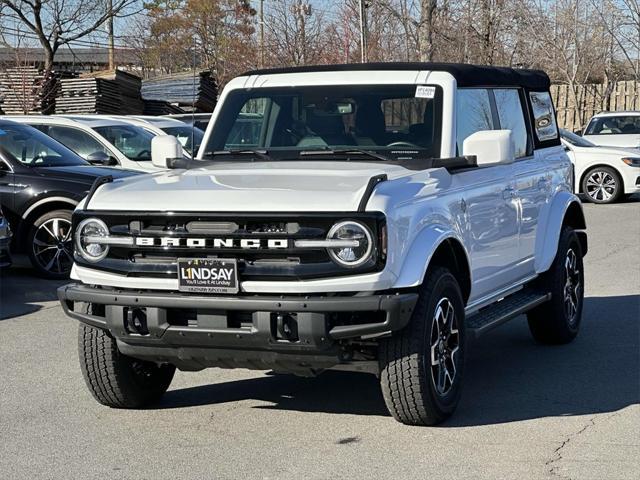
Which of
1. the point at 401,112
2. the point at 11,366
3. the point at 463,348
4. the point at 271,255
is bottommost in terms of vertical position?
the point at 11,366

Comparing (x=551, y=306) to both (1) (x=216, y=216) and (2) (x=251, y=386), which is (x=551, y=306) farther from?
(1) (x=216, y=216)

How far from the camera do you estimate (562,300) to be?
8133 mm

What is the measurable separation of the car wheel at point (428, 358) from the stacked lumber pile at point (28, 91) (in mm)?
21879

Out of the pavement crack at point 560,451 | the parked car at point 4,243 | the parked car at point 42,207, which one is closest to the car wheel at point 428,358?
the pavement crack at point 560,451

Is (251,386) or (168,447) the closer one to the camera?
(168,447)

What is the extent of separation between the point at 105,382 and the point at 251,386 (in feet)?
3.70

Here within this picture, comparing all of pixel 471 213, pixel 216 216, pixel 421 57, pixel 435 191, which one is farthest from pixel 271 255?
pixel 421 57

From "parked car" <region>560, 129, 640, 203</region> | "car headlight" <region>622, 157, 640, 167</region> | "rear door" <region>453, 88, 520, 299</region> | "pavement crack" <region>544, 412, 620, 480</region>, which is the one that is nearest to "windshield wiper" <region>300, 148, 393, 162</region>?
"rear door" <region>453, 88, 520, 299</region>

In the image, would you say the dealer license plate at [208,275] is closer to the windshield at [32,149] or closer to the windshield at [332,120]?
the windshield at [332,120]

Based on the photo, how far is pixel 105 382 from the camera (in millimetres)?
6250

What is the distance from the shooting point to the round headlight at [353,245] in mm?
5410

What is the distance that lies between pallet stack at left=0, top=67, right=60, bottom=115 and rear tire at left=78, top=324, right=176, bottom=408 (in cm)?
2107

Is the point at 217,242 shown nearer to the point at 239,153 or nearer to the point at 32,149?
the point at 239,153

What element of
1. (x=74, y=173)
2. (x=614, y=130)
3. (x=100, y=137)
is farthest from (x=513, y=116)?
(x=614, y=130)
